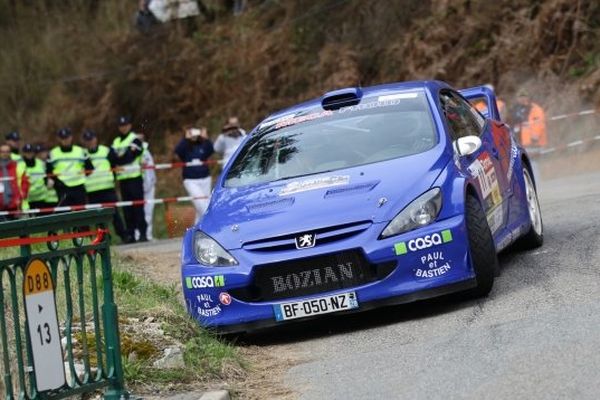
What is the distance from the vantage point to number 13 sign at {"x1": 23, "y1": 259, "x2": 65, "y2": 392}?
22.5 feet

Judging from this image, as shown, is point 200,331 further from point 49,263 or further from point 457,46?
point 457,46

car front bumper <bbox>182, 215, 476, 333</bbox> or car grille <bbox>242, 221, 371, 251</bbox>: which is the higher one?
car grille <bbox>242, 221, 371, 251</bbox>

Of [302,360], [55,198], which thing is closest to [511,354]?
[302,360]

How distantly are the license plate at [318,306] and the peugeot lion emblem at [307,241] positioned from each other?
36 centimetres

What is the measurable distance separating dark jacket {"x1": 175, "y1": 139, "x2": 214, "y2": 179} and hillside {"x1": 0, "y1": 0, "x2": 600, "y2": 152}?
731cm

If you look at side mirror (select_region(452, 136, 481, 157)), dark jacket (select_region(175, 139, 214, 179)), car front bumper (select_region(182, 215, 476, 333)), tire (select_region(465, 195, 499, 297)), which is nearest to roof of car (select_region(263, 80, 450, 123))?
side mirror (select_region(452, 136, 481, 157))

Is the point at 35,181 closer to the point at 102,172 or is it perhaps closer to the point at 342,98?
the point at 102,172

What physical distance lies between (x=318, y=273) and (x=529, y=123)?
608 inches

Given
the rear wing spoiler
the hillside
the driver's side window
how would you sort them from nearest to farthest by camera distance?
the driver's side window, the rear wing spoiler, the hillside

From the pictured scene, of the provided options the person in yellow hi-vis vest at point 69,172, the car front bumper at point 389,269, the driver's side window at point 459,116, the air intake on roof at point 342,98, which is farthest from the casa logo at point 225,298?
the person in yellow hi-vis vest at point 69,172

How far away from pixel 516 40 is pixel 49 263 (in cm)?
2123

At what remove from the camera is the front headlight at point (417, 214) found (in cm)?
921

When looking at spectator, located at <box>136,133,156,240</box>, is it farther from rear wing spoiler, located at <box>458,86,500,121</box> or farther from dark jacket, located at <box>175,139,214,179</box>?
rear wing spoiler, located at <box>458,86,500,121</box>

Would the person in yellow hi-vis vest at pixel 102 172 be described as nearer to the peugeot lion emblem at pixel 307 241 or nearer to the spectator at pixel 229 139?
the spectator at pixel 229 139
